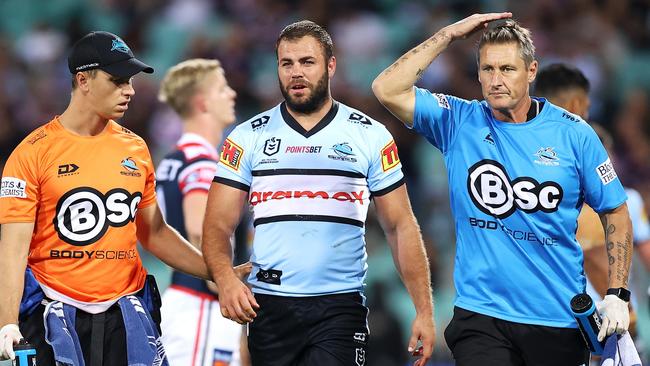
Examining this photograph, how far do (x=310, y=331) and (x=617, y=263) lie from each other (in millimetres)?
1662

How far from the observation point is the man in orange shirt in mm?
6336

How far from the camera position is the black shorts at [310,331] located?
6.48m

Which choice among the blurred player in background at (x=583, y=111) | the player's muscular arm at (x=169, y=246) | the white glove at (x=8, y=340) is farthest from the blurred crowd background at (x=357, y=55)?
the white glove at (x=8, y=340)

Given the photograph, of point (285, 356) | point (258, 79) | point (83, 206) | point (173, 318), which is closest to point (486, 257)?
point (285, 356)

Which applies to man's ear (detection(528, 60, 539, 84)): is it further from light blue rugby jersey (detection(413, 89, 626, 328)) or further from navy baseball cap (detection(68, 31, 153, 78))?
navy baseball cap (detection(68, 31, 153, 78))

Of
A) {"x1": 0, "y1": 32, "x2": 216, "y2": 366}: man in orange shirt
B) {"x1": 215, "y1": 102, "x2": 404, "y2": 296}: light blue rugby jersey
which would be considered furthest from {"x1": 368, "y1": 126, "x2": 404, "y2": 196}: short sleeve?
{"x1": 0, "y1": 32, "x2": 216, "y2": 366}: man in orange shirt

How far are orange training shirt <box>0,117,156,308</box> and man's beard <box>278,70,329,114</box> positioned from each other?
0.95m

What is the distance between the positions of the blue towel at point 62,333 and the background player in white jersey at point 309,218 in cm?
78

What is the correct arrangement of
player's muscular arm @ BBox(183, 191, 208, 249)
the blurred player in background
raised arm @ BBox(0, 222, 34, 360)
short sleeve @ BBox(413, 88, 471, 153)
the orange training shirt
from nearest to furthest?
raised arm @ BBox(0, 222, 34, 360), the orange training shirt, short sleeve @ BBox(413, 88, 471, 153), the blurred player in background, player's muscular arm @ BBox(183, 191, 208, 249)

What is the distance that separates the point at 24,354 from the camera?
605 cm

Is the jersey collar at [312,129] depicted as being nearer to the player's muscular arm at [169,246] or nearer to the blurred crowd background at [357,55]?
the player's muscular arm at [169,246]

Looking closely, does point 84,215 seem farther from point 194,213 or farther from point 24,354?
point 194,213

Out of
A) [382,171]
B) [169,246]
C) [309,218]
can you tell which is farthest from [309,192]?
[169,246]

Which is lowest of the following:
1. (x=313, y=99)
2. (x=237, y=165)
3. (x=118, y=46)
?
(x=237, y=165)
